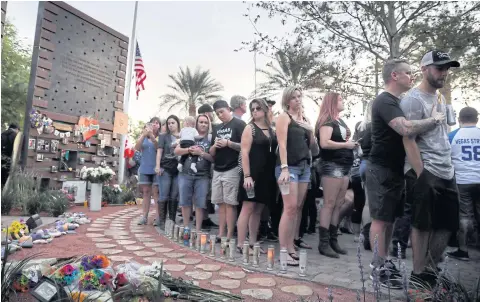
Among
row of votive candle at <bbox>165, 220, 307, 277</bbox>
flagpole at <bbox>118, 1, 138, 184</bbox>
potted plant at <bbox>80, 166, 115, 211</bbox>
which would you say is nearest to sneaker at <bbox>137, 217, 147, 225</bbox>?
row of votive candle at <bbox>165, 220, 307, 277</bbox>

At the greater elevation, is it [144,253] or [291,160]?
[291,160]

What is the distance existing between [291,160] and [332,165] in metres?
0.60

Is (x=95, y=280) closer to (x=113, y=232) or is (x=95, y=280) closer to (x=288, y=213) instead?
(x=288, y=213)

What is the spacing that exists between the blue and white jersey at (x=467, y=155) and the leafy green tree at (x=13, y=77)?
20.0 metres

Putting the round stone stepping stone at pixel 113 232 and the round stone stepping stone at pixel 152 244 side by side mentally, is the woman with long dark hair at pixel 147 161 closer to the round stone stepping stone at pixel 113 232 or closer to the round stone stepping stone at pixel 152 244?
the round stone stepping stone at pixel 113 232

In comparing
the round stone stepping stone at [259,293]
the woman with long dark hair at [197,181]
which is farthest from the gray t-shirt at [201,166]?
the round stone stepping stone at [259,293]

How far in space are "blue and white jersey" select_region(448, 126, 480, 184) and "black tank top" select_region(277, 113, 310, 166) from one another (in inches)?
81.3

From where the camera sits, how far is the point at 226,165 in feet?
14.1

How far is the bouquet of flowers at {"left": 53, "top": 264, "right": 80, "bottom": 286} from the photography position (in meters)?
2.32

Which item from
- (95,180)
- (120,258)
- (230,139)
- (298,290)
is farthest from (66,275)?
(95,180)

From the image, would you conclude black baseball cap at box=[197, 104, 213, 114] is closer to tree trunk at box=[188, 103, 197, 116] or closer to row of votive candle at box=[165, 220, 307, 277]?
row of votive candle at box=[165, 220, 307, 277]

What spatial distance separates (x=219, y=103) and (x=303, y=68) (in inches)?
212

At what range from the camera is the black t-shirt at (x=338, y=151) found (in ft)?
12.9

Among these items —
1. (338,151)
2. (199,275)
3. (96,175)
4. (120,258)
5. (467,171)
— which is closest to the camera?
(199,275)
